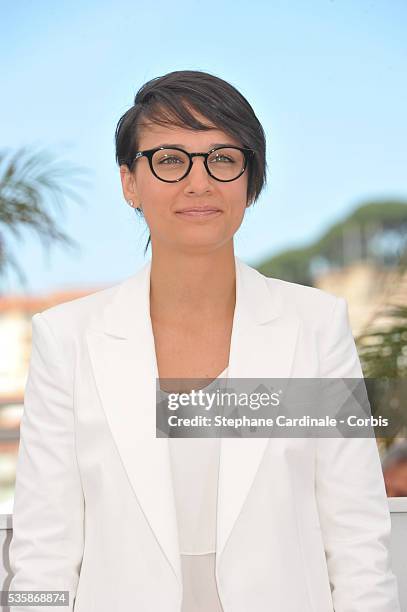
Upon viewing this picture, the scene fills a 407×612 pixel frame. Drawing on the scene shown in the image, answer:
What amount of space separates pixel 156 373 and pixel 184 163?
0.35 m

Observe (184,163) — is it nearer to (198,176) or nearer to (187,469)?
(198,176)

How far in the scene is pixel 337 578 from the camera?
52.1 inches

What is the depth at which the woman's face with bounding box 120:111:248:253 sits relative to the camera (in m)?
1.30

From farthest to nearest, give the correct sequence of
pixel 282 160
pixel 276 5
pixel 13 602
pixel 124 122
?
pixel 282 160 → pixel 276 5 → pixel 124 122 → pixel 13 602

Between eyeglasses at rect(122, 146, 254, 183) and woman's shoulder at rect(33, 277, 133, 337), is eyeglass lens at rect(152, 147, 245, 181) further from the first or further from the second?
woman's shoulder at rect(33, 277, 133, 337)

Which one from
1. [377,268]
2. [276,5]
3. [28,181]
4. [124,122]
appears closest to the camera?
[124,122]

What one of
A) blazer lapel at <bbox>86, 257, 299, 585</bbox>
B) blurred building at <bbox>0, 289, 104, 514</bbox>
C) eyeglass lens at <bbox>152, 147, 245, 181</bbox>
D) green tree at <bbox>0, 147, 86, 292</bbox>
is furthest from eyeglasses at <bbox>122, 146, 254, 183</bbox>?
blurred building at <bbox>0, 289, 104, 514</bbox>

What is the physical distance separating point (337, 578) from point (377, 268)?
391 cm

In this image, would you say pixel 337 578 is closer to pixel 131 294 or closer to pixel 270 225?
pixel 131 294

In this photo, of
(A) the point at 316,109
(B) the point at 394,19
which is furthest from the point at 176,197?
(B) the point at 394,19

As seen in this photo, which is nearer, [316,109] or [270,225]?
[316,109]

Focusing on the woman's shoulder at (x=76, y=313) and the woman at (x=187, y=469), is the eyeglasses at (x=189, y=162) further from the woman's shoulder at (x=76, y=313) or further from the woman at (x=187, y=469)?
the woman's shoulder at (x=76, y=313)

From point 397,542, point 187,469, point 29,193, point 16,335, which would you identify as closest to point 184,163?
point 187,469

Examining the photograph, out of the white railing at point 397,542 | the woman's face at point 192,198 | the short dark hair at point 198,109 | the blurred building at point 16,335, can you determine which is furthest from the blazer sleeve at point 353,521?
the blurred building at point 16,335
